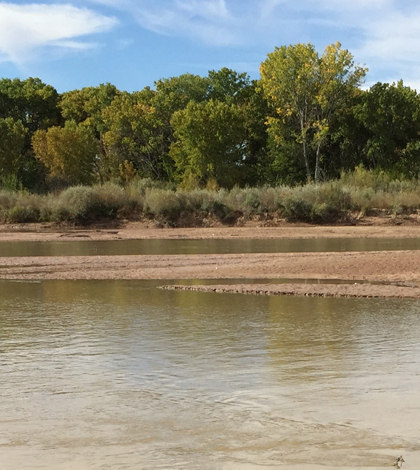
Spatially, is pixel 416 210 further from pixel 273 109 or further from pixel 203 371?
pixel 203 371

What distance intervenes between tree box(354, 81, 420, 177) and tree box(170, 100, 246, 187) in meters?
8.16

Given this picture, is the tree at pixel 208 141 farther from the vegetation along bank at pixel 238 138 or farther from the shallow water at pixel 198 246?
the shallow water at pixel 198 246

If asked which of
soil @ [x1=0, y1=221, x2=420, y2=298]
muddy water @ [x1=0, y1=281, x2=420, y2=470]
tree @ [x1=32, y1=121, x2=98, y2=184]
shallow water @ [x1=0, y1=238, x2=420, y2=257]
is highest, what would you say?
tree @ [x1=32, y1=121, x2=98, y2=184]

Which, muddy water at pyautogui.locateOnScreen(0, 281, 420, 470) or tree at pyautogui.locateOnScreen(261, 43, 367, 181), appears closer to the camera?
muddy water at pyautogui.locateOnScreen(0, 281, 420, 470)

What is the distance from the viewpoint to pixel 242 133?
167ft

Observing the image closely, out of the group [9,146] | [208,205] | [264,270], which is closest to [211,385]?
[264,270]

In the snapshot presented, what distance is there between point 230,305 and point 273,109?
130 ft

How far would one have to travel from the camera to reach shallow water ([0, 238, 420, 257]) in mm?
23830

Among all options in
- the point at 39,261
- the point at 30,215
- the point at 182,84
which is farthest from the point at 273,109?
the point at 39,261

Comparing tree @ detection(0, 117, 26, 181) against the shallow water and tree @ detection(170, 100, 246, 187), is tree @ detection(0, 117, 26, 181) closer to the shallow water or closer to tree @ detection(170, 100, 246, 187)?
tree @ detection(170, 100, 246, 187)

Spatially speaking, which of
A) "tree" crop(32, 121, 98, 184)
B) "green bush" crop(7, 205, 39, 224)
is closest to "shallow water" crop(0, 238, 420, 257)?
"green bush" crop(7, 205, 39, 224)

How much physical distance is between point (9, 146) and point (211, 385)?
4438 cm

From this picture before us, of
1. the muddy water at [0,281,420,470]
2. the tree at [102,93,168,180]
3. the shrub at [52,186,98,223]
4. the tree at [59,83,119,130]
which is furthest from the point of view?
the tree at [59,83,119,130]

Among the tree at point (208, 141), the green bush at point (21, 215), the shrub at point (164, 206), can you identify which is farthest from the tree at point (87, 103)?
the shrub at point (164, 206)
